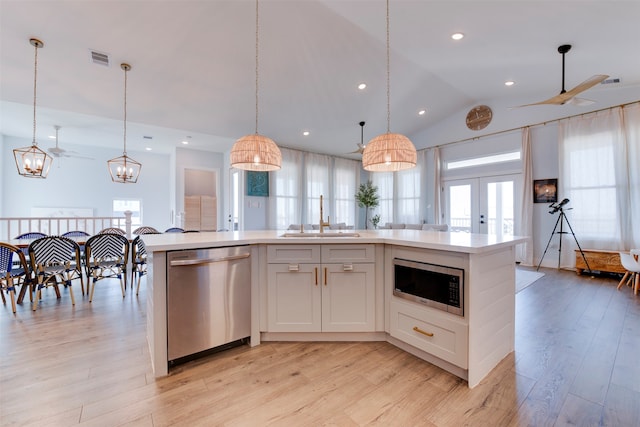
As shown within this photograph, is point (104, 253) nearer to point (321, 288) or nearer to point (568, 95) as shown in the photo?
point (321, 288)

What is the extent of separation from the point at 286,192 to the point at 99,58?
4.51 metres

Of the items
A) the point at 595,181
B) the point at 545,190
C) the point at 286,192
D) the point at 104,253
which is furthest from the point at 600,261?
the point at 104,253

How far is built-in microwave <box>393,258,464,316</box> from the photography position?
1.78 meters

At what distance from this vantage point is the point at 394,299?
220 cm

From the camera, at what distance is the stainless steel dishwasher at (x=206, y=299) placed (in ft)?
6.20

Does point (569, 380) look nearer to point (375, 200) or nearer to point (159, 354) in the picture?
point (159, 354)

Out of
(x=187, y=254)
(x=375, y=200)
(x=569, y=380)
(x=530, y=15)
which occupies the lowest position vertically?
(x=569, y=380)

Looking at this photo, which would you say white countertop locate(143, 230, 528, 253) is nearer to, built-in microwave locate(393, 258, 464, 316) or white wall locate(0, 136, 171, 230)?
built-in microwave locate(393, 258, 464, 316)

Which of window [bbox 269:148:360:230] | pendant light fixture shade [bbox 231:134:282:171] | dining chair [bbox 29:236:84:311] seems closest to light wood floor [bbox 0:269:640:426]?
dining chair [bbox 29:236:84:311]

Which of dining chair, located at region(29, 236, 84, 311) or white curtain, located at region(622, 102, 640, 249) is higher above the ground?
white curtain, located at region(622, 102, 640, 249)

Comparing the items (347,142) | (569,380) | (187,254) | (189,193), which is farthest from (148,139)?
(569,380)

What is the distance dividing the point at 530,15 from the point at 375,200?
18.0ft

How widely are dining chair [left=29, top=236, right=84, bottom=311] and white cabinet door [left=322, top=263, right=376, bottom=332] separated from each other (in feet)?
10.4

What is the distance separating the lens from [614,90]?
4.78 metres
